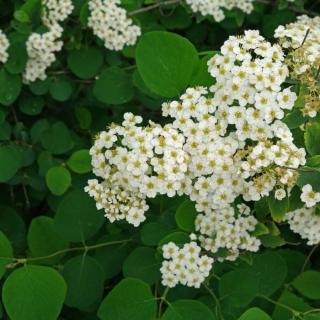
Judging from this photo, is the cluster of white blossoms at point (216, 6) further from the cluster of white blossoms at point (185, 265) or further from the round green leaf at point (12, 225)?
the round green leaf at point (12, 225)

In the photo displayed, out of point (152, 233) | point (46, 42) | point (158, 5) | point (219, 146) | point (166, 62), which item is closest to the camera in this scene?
point (219, 146)

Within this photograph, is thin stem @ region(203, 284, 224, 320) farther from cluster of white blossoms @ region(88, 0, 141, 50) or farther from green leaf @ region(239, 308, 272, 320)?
cluster of white blossoms @ region(88, 0, 141, 50)

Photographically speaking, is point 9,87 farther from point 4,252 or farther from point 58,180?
point 4,252

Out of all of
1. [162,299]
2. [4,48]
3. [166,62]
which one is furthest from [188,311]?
[4,48]

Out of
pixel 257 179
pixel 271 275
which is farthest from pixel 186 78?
pixel 271 275

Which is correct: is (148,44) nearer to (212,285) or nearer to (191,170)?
(191,170)

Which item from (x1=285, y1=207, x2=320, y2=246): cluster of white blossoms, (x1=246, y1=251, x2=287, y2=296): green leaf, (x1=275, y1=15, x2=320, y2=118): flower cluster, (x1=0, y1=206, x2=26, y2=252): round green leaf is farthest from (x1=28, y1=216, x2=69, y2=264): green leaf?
(x1=275, y1=15, x2=320, y2=118): flower cluster
